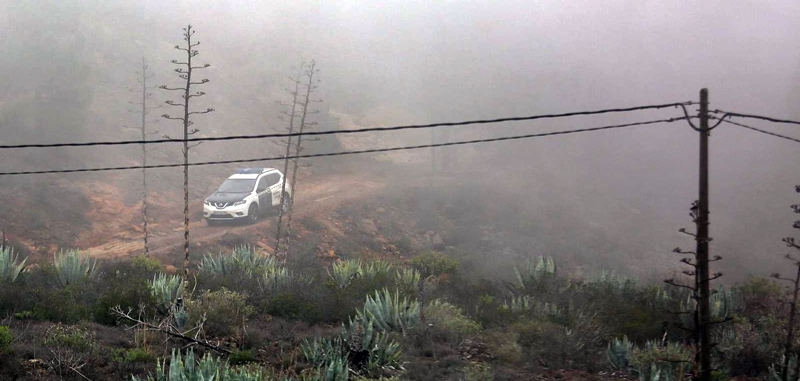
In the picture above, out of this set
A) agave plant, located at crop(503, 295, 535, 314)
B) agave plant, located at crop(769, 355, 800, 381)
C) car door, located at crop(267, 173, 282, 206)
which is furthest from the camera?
car door, located at crop(267, 173, 282, 206)

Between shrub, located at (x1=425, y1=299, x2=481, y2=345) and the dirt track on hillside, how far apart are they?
32.4 feet

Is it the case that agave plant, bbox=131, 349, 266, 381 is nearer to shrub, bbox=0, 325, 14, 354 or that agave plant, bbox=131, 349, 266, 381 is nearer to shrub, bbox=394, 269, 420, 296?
shrub, bbox=0, 325, 14, 354

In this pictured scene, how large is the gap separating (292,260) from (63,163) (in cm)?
1352

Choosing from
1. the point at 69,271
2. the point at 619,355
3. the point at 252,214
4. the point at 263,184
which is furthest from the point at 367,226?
the point at 619,355

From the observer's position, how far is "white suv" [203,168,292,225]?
25.2 meters

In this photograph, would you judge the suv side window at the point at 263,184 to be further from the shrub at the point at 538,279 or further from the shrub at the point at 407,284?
the shrub at the point at 538,279

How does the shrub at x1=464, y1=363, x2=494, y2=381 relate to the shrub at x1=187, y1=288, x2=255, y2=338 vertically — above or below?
below

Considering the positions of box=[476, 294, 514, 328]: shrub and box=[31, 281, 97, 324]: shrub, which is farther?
box=[476, 294, 514, 328]: shrub

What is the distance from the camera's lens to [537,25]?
192ft

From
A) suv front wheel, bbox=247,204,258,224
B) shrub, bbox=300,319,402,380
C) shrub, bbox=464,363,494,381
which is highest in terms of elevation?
suv front wheel, bbox=247,204,258,224

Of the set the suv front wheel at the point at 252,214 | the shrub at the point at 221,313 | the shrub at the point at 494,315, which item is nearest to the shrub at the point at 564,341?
the shrub at the point at 494,315

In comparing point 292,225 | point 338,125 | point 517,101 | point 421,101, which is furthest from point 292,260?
point 517,101

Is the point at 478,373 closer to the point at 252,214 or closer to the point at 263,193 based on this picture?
the point at 252,214

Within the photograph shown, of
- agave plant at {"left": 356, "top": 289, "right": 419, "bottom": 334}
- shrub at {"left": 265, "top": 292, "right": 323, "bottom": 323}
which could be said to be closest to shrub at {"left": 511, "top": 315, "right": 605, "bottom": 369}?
agave plant at {"left": 356, "top": 289, "right": 419, "bottom": 334}
